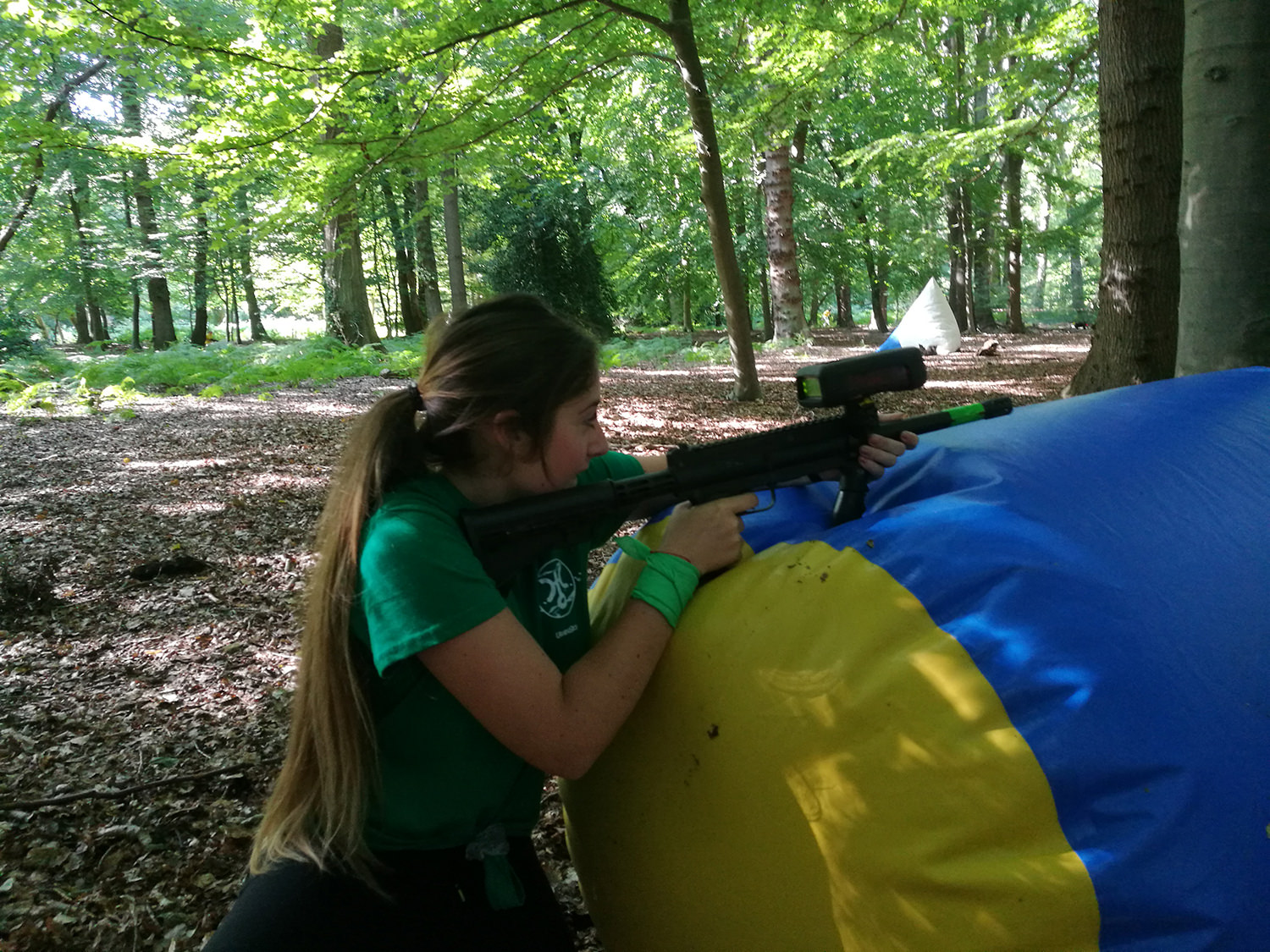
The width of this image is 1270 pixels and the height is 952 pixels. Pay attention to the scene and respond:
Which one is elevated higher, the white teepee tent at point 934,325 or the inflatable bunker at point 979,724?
the white teepee tent at point 934,325

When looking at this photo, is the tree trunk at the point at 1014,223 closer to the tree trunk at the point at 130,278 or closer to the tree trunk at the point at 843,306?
the tree trunk at the point at 843,306

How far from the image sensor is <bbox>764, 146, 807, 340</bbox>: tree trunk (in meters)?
14.7

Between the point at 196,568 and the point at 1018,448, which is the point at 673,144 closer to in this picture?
the point at 196,568

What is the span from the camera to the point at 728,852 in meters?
1.49

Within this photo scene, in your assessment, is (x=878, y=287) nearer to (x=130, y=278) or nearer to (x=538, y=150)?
(x=538, y=150)

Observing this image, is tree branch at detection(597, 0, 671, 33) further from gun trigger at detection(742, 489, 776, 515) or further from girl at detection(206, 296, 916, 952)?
gun trigger at detection(742, 489, 776, 515)

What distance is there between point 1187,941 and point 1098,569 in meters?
0.52

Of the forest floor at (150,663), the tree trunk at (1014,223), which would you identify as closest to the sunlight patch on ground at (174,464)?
the forest floor at (150,663)

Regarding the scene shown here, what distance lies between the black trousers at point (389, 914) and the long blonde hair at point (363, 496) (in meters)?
0.04

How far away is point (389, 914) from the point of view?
157cm

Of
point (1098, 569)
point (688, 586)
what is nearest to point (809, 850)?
point (688, 586)

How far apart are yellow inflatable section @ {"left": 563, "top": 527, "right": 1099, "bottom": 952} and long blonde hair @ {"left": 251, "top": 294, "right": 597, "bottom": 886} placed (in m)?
0.51

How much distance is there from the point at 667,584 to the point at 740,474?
291mm

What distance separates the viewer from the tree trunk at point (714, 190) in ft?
24.7
